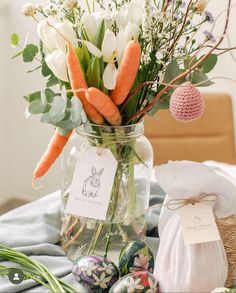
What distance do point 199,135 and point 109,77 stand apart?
3.71 feet

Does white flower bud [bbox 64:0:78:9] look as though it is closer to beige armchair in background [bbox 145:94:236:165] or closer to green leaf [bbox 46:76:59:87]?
green leaf [bbox 46:76:59:87]

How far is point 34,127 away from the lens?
2.96m

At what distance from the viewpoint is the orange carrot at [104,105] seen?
952 mm

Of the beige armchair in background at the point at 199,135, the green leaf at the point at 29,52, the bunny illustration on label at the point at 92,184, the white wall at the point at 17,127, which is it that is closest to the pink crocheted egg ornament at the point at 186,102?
the bunny illustration on label at the point at 92,184

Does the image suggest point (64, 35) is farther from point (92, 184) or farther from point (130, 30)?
point (92, 184)

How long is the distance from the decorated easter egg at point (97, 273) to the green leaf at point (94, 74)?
31 cm

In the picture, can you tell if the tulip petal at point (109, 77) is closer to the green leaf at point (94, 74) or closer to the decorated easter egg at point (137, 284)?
the green leaf at point (94, 74)

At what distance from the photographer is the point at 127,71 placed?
3.17ft

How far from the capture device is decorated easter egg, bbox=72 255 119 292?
3.08 feet

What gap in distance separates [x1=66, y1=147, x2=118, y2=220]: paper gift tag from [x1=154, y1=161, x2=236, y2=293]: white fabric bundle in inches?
4.3

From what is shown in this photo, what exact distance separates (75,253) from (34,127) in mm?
1894

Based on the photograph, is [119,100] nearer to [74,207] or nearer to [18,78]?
[74,207]

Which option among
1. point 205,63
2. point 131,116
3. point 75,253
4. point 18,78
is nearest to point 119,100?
point 131,116

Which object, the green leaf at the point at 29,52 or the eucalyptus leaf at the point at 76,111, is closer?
the eucalyptus leaf at the point at 76,111
